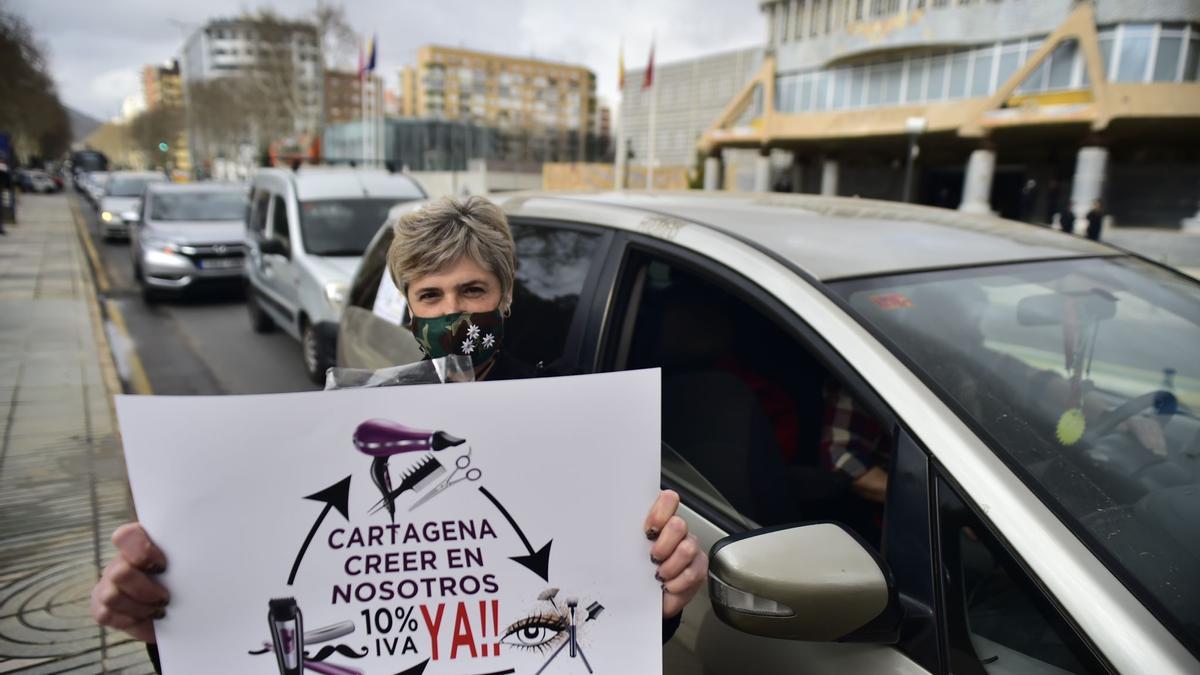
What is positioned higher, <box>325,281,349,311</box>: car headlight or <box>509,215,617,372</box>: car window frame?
<box>509,215,617,372</box>: car window frame

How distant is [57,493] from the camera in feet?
13.8

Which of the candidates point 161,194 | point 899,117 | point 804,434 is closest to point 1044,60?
point 899,117

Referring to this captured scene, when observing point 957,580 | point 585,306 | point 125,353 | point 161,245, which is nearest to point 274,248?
point 125,353

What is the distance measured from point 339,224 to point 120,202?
16.8 meters

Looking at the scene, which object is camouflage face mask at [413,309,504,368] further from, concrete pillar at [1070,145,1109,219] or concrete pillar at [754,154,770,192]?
concrete pillar at [754,154,770,192]

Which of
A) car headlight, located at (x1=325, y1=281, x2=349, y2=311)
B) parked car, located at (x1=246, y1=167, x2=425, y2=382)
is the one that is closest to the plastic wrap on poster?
parked car, located at (x1=246, y1=167, x2=425, y2=382)

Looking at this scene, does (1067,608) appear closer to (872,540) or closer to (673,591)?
(673,591)

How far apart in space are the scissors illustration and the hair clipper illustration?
0.76 feet

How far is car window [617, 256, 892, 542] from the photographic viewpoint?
1.93 meters

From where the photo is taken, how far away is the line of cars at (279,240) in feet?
22.4

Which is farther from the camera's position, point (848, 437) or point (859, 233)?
point (848, 437)

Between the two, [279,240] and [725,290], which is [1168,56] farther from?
[725,290]

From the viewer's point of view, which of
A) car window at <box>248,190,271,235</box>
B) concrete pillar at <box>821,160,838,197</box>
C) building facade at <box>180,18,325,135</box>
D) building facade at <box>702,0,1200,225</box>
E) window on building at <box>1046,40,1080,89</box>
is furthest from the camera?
building facade at <box>180,18,325,135</box>

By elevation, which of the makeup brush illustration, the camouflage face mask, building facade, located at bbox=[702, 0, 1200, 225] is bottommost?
the makeup brush illustration
